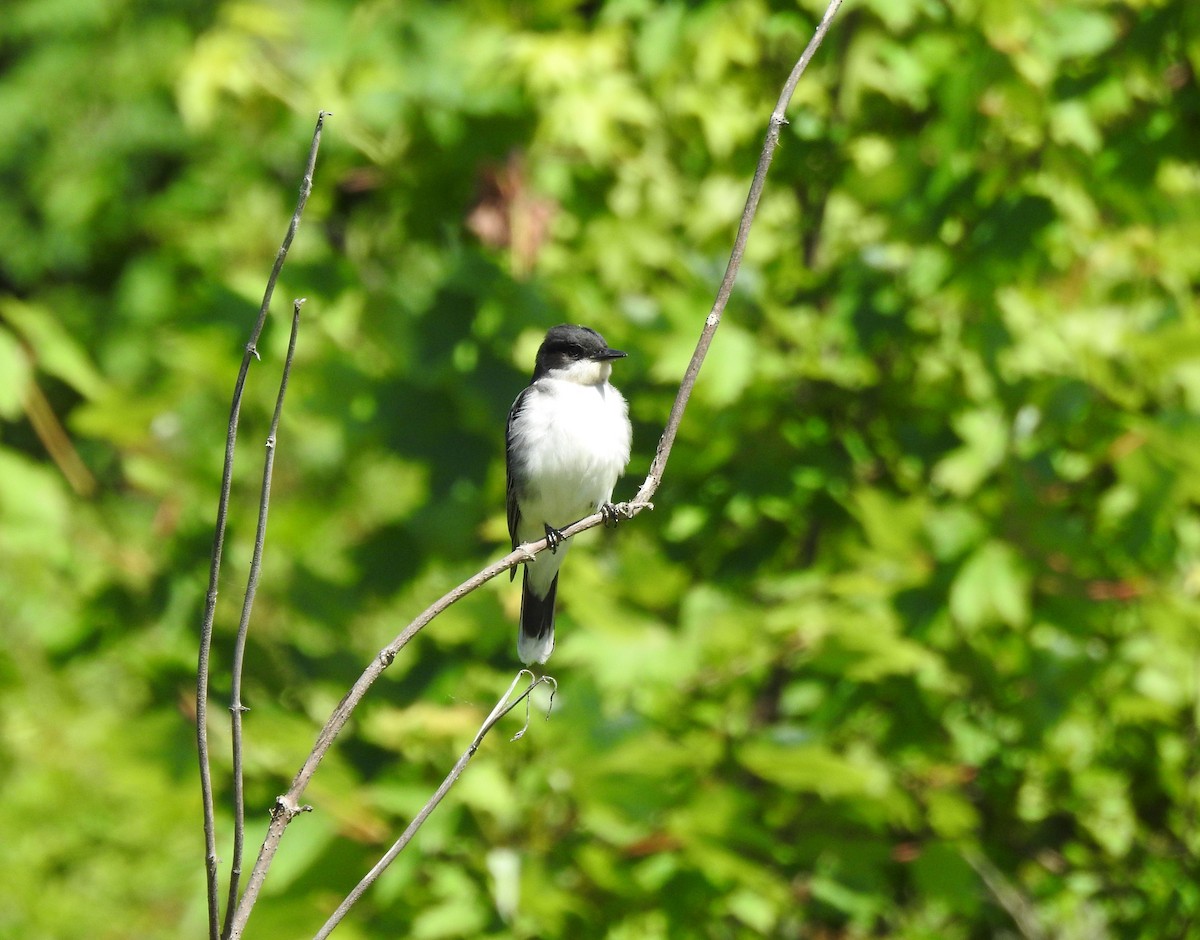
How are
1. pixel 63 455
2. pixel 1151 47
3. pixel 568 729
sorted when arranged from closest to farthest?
pixel 568 729
pixel 1151 47
pixel 63 455

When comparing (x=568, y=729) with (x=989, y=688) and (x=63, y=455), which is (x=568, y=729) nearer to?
(x=989, y=688)

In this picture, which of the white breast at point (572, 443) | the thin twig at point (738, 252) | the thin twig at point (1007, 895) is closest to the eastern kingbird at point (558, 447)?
the white breast at point (572, 443)

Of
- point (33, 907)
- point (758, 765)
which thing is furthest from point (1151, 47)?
point (33, 907)

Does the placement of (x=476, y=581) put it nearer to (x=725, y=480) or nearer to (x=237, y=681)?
(x=237, y=681)

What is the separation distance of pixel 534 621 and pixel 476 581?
2.14m

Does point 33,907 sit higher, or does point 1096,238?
point 1096,238

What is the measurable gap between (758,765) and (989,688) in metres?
0.85

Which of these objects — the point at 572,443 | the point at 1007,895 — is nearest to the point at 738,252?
the point at 572,443

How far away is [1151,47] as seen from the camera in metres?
Result: 3.70

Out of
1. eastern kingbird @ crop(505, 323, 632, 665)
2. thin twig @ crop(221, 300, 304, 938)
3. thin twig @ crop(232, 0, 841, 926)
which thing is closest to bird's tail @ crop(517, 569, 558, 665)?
eastern kingbird @ crop(505, 323, 632, 665)

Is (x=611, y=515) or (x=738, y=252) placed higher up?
(x=611, y=515)

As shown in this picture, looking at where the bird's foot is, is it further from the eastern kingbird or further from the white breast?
the white breast

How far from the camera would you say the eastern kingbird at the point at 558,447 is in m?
3.59

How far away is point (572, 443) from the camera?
3.62 metres
